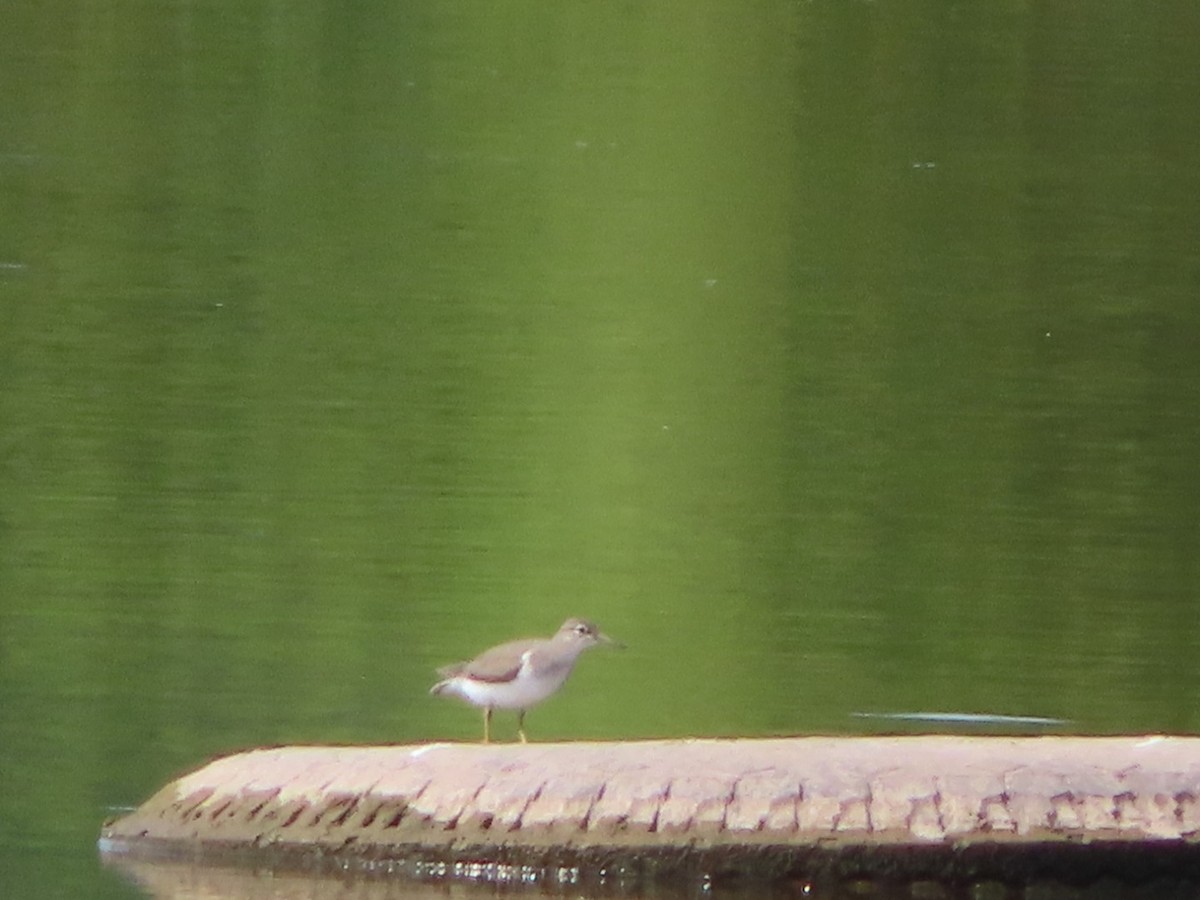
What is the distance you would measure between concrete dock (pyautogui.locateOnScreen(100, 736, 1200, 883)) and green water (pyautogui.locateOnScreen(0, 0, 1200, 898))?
1.07m

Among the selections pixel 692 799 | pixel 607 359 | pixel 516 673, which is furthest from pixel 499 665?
pixel 607 359

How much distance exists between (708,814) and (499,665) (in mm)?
499

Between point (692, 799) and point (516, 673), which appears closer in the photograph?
point (692, 799)

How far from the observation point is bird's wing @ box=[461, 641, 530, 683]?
5.89 feet

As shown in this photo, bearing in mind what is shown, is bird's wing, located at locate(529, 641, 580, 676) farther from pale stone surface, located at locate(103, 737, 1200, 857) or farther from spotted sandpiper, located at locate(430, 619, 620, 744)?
pale stone surface, located at locate(103, 737, 1200, 857)

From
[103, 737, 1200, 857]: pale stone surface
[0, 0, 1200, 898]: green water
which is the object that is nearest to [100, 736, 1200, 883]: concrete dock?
[103, 737, 1200, 857]: pale stone surface

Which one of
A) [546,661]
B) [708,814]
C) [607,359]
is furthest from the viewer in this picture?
[607,359]

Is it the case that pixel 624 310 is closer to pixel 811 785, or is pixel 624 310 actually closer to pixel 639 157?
pixel 639 157

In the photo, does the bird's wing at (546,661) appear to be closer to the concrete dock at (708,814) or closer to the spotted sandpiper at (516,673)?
the spotted sandpiper at (516,673)

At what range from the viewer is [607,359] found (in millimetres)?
2943

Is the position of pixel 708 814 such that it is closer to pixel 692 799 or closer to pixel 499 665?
pixel 692 799

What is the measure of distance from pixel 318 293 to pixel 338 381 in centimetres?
14

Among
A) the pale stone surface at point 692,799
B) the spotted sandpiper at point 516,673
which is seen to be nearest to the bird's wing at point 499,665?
the spotted sandpiper at point 516,673

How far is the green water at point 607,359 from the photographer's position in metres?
2.70
